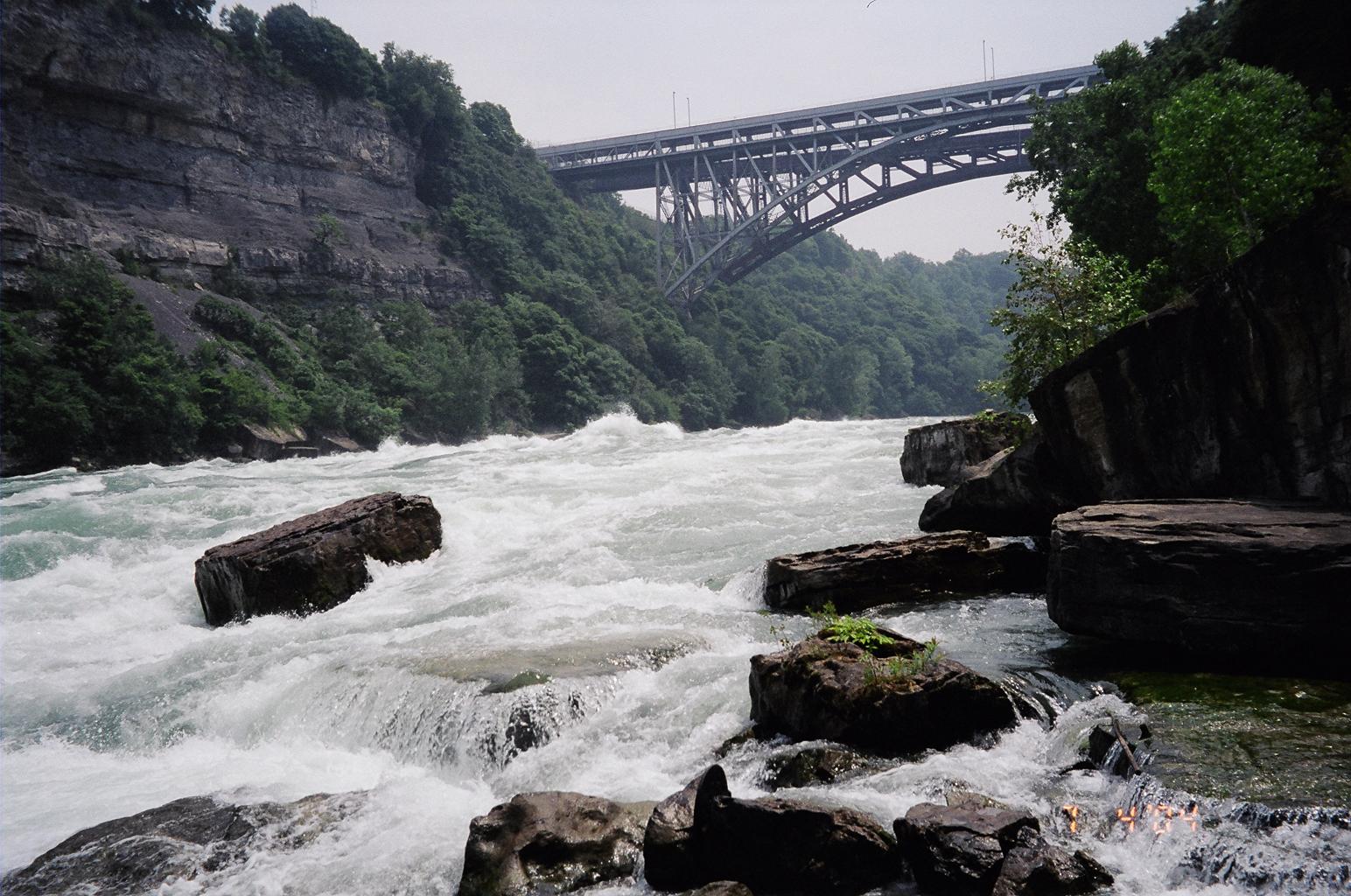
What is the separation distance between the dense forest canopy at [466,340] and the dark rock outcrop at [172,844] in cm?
2279

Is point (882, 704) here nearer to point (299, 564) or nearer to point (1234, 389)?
point (1234, 389)

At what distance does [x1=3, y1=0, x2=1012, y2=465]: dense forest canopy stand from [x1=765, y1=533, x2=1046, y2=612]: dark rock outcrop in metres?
23.3

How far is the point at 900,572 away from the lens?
8641mm

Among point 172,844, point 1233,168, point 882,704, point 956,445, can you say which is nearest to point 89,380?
point 956,445

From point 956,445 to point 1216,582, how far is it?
A: 32.3 ft

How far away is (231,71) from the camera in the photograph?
1683 inches

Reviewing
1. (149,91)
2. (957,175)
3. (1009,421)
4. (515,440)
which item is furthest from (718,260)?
(1009,421)

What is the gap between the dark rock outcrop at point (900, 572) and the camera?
27.8ft

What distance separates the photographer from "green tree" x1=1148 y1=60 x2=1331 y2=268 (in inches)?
361

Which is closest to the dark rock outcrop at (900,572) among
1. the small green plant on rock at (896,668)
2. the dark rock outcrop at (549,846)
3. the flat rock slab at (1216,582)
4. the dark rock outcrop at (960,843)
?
the flat rock slab at (1216,582)

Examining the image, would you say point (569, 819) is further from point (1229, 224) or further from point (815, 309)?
point (815, 309)

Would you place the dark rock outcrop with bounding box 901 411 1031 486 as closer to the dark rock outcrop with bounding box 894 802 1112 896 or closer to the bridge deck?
the dark rock outcrop with bounding box 894 802 1112 896

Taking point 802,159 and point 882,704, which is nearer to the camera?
point 882,704

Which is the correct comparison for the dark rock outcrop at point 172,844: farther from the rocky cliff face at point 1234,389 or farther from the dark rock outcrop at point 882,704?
the rocky cliff face at point 1234,389
